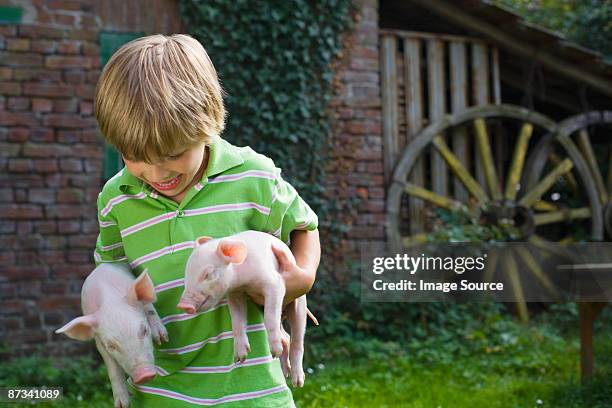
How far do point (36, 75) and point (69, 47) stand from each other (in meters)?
0.38

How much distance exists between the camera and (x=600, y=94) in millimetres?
9570

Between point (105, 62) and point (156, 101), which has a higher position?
point (105, 62)

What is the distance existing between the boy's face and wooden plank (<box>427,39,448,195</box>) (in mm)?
6655

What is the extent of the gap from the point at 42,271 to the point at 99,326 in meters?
5.37

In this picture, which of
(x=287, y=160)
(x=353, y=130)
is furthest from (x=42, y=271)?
(x=353, y=130)

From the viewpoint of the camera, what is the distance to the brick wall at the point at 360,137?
26.0 ft

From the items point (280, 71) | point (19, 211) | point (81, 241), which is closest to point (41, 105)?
point (19, 211)

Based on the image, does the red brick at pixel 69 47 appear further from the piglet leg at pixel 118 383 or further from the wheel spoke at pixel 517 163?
the piglet leg at pixel 118 383

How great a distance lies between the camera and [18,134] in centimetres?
696

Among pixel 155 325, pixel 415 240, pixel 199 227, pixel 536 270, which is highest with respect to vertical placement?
pixel 199 227

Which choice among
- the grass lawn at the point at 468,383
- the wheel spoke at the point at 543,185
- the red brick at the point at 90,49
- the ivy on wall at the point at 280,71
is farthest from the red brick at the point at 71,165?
the wheel spoke at the point at 543,185

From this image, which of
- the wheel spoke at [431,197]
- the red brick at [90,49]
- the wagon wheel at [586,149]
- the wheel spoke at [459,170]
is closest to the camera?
the red brick at [90,49]

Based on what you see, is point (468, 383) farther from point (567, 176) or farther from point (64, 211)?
point (567, 176)

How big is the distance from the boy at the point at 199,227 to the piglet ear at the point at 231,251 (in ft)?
0.49
